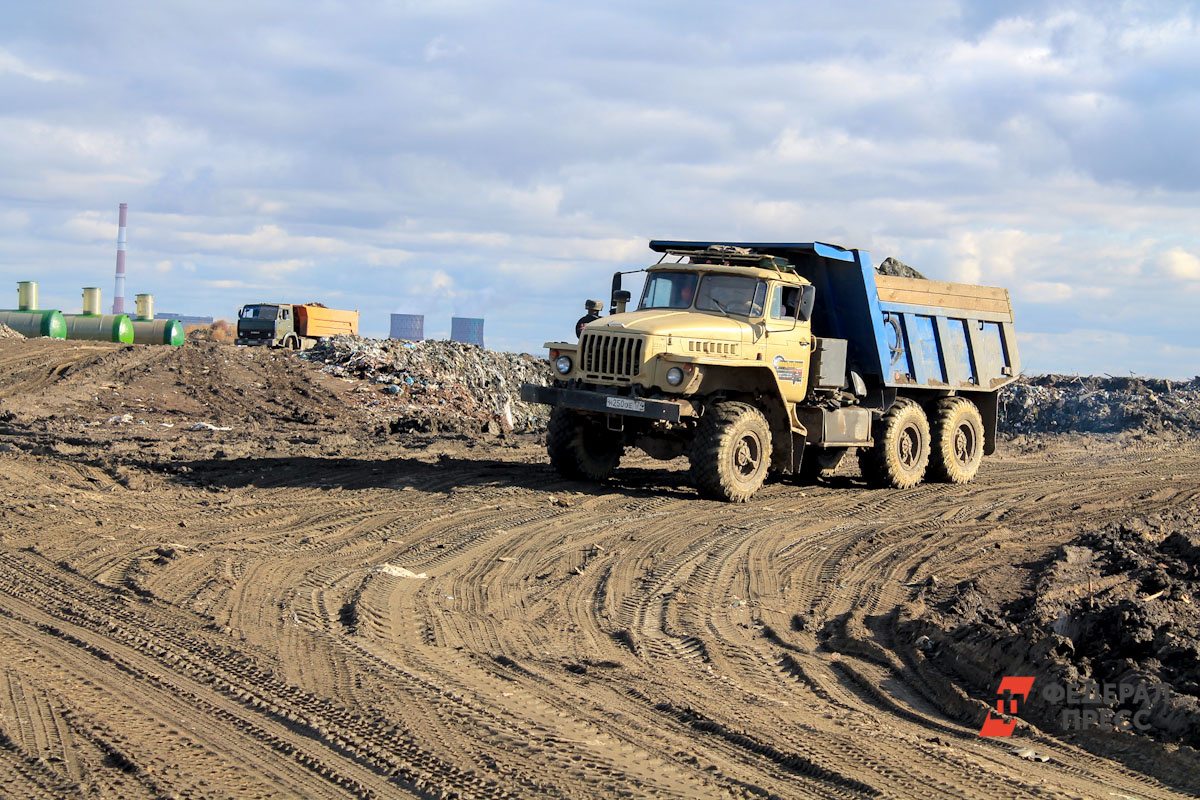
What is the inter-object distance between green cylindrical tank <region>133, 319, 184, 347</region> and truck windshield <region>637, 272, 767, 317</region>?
36.7 meters

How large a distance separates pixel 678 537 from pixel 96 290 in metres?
44.9

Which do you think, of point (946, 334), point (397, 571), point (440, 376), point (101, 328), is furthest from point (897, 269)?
point (101, 328)

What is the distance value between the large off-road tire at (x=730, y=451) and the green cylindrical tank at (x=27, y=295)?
4373cm

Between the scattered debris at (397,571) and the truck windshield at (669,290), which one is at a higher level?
the truck windshield at (669,290)

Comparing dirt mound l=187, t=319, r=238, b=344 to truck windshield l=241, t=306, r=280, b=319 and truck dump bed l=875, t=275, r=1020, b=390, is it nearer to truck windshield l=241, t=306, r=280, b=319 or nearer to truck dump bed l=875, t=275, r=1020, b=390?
truck windshield l=241, t=306, r=280, b=319

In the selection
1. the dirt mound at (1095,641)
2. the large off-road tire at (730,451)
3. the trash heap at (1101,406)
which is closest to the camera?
the dirt mound at (1095,641)

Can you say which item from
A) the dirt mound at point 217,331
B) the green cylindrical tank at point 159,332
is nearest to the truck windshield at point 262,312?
the green cylindrical tank at point 159,332

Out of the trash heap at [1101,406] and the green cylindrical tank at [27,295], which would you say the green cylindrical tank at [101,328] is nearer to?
the green cylindrical tank at [27,295]

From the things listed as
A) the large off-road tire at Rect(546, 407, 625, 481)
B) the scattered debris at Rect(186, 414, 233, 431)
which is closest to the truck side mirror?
the large off-road tire at Rect(546, 407, 625, 481)

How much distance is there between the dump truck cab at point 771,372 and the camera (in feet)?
40.8

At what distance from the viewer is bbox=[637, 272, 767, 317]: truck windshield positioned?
13.1m

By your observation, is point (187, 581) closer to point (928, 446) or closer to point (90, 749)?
point (90, 749)

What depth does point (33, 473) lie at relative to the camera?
12.9m

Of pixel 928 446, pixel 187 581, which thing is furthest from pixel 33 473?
pixel 928 446
